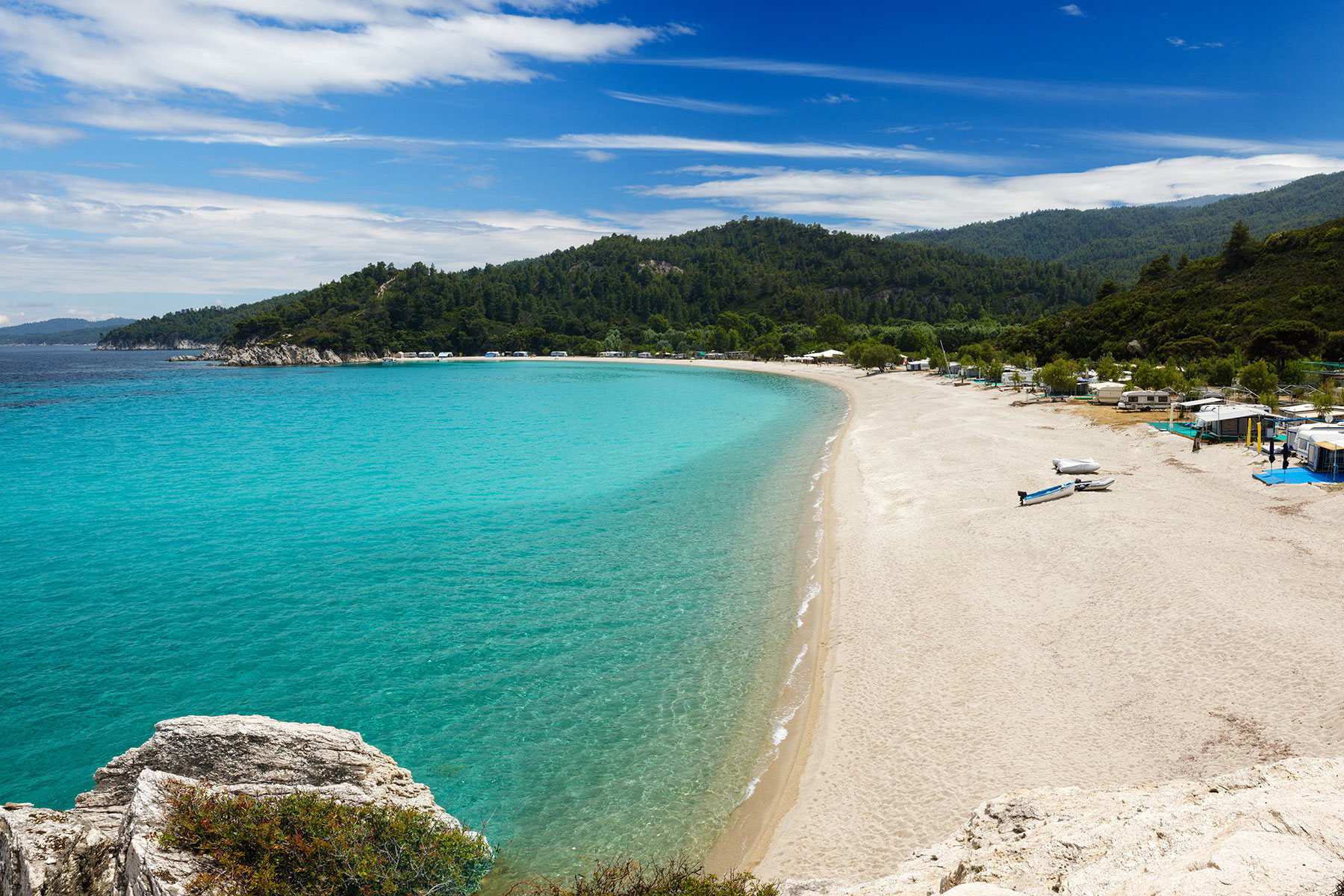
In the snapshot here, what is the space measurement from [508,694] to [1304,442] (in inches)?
1094

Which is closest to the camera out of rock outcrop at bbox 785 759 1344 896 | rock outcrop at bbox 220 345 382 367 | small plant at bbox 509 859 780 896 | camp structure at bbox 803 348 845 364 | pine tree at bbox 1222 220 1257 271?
rock outcrop at bbox 785 759 1344 896

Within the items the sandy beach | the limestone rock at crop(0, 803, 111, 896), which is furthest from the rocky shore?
the limestone rock at crop(0, 803, 111, 896)

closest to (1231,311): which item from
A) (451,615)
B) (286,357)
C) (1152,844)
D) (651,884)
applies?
(451,615)

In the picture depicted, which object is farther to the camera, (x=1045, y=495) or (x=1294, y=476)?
(x=1045, y=495)

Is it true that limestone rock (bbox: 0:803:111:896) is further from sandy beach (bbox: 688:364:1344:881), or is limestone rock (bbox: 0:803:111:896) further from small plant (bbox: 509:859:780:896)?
sandy beach (bbox: 688:364:1344:881)

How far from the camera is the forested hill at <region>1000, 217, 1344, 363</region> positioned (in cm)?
5622

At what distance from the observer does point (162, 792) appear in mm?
7305

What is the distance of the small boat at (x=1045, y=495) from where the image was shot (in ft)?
77.6

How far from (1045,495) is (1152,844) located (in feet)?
63.6

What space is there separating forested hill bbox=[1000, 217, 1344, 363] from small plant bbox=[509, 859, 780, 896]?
62.7 m

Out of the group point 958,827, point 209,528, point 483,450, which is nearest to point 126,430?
point 483,450

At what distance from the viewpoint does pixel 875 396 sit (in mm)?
71500

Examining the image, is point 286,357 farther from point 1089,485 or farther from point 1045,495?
point 1089,485

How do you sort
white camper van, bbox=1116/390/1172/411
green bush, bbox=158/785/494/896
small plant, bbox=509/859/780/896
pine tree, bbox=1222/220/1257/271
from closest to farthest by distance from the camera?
1. green bush, bbox=158/785/494/896
2. small plant, bbox=509/859/780/896
3. white camper van, bbox=1116/390/1172/411
4. pine tree, bbox=1222/220/1257/271
